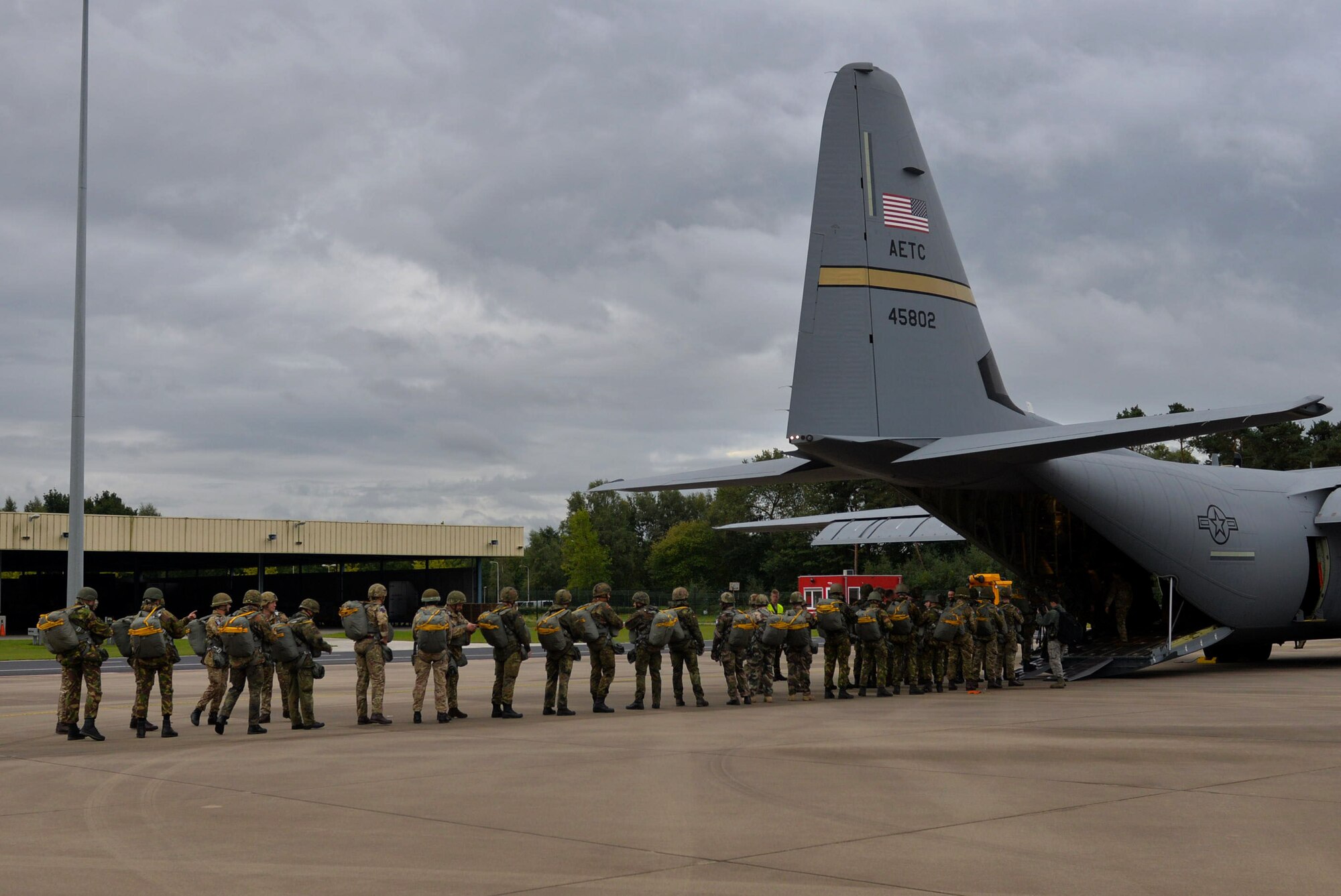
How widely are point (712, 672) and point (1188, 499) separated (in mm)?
8666

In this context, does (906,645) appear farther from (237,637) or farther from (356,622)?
(237,637)

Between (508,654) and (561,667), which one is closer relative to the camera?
(508,654)

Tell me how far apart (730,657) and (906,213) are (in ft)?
21.4

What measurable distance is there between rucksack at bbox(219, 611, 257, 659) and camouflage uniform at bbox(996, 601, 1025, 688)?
10.1 meters

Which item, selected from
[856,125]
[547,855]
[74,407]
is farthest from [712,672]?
[547,855]

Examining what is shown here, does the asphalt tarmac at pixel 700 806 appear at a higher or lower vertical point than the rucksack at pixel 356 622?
lower

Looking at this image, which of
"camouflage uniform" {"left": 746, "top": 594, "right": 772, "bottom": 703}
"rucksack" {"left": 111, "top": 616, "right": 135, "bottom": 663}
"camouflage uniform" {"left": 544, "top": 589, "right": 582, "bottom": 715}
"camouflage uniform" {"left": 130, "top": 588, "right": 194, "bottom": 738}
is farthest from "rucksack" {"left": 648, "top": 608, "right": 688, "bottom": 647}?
"rucksack" {"left": 111, "top": 616, "right": 135, "bottom": 663}

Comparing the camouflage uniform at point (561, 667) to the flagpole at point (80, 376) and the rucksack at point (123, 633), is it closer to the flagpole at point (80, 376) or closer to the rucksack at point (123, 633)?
the rucksack at point (123, 633)

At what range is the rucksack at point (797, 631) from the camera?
15.4 metres

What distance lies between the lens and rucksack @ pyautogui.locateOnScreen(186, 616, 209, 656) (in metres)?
13.2

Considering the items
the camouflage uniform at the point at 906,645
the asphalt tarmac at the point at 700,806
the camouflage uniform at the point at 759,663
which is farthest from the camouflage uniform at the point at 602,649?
the camouflage uniform at the point at 906,645

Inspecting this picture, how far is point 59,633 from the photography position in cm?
1198

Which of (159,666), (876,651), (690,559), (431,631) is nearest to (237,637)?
(159,666)

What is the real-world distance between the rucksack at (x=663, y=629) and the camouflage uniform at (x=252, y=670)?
452 cm
